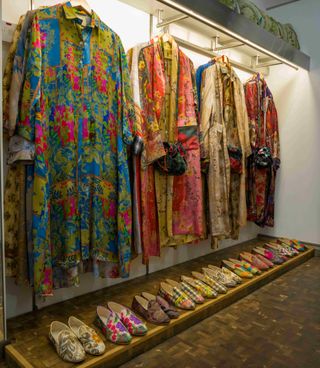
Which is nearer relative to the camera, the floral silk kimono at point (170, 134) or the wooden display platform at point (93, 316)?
the wooden display platform at point (93, 316)

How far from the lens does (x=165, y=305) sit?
189 centimetres

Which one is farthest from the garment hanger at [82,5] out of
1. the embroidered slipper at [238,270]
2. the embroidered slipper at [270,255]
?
the embroidered slipper at [270,255]

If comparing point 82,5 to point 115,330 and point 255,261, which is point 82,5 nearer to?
point 115,330

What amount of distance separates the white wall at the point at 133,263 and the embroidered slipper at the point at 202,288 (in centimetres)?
41

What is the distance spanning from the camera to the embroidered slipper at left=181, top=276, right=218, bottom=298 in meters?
2.11

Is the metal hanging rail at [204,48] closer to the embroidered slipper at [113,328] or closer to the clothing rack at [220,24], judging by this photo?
the clothing rack at [220,24]

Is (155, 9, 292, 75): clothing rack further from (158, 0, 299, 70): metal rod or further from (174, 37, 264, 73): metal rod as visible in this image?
(158, 0, 299, 70): metal rod

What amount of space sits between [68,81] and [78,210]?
25.8 inches

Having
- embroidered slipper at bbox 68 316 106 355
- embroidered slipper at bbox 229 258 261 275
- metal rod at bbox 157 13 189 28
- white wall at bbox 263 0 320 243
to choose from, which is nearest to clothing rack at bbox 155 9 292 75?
metal rod at bbox 157 13 189 28

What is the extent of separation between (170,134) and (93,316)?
121cm

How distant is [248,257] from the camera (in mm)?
2781

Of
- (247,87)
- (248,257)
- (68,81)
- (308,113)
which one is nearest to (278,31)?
(247,87)

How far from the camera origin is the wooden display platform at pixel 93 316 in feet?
4.76

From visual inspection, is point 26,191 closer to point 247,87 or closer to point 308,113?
point 247,87
